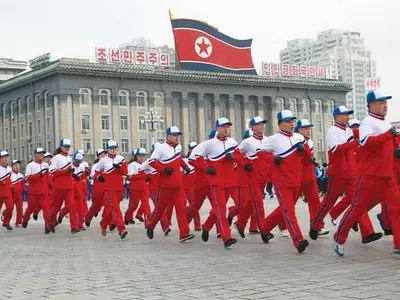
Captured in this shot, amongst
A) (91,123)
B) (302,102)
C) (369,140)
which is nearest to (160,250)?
(369,140)

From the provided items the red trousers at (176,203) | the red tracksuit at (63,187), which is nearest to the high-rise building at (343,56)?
the red tracksuit at (63,187)

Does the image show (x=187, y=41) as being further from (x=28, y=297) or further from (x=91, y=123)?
(x=28, y=297)

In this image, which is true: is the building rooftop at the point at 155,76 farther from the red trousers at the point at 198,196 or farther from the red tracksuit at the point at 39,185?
the red trousers at the point at 198,196

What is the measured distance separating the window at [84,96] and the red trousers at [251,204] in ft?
154

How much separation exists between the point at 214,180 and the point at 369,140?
123 inches

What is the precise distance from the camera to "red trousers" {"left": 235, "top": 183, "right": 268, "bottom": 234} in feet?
37.2

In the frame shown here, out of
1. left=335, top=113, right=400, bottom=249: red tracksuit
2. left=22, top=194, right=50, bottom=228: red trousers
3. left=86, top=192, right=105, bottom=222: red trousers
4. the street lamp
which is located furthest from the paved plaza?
the street lamp

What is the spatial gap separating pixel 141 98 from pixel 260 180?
163 feet

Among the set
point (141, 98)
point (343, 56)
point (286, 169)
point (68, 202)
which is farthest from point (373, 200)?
point (343, 56)

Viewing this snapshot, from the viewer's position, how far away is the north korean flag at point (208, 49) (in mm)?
58562

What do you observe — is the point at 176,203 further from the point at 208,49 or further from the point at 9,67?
the point at 9,67

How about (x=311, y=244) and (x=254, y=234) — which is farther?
(x=254, y=234)

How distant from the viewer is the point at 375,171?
8.26 meters

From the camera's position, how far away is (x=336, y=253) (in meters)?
8.64
